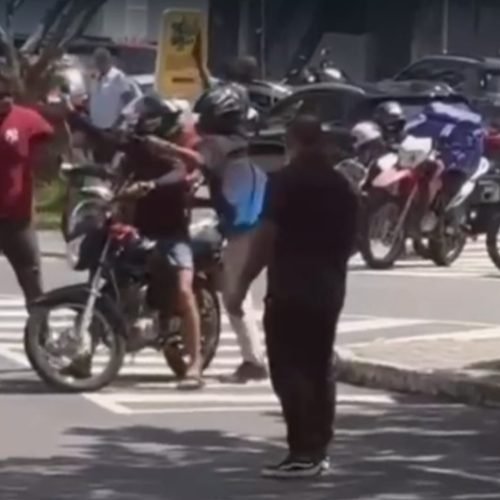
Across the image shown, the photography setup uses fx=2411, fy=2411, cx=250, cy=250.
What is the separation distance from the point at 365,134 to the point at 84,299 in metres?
10.3

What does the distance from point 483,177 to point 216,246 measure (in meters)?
9.68

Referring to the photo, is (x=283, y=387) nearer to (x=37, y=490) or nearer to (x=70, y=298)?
(x=37, y=490)

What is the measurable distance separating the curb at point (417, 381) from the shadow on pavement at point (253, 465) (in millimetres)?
509

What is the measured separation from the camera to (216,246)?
15.4m

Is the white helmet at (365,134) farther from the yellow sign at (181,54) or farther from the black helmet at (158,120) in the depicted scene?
the black helmet at (158,120)

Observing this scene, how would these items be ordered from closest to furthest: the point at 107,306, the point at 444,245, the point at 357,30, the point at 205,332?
the point at 107,306 → the point at 205,332 → the point at 444,245 → the point at 357,30

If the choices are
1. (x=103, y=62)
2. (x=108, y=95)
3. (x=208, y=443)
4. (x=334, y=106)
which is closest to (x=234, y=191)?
(x=208, y=443)

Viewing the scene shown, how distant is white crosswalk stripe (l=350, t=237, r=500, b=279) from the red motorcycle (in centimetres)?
13

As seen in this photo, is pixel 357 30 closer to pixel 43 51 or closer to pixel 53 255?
pixel 43 51

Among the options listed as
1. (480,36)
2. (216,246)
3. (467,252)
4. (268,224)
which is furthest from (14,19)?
(268,224)

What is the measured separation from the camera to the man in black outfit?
38.4ft

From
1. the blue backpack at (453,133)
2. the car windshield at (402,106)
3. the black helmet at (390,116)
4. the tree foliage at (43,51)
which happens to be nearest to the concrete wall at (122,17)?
the tree foliage at (43,51)

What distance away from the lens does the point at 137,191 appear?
15.0 m

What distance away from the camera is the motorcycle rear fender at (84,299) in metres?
14.8
